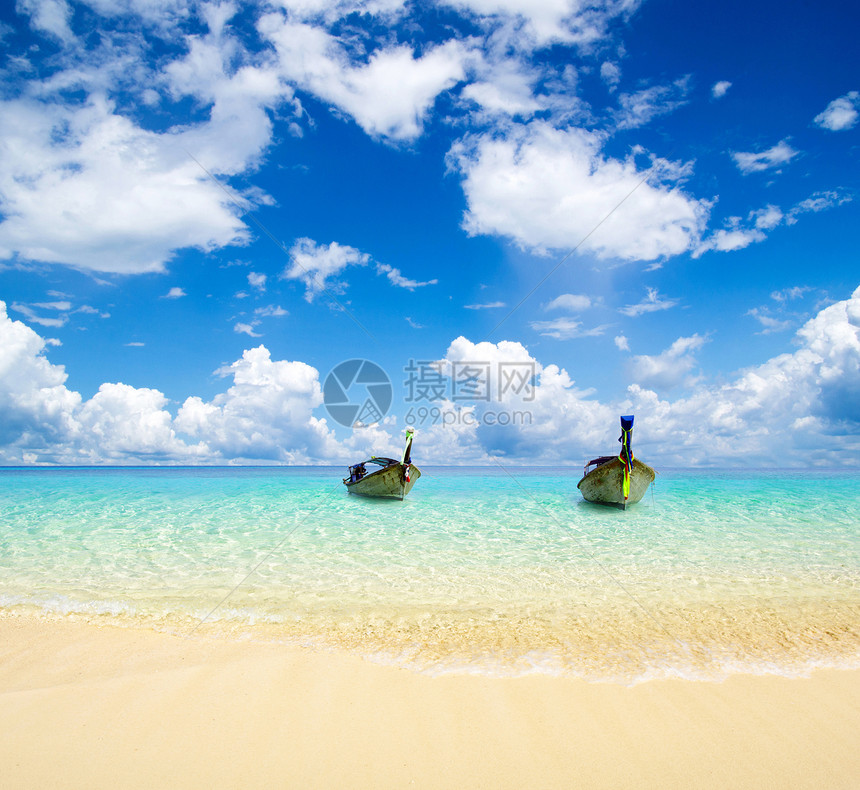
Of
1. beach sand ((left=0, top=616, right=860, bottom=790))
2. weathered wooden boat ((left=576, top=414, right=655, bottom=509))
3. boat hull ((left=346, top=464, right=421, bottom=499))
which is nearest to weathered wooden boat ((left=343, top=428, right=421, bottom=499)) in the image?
boat hull ((left=346, top=464, right=421, bottom=499))

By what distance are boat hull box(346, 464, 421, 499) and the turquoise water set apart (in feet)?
22.1

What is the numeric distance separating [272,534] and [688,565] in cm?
1331

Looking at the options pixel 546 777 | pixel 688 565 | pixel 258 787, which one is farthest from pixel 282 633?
pixel 688 565

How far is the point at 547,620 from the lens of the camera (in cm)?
777

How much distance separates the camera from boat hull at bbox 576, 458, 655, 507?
22281 millimetres

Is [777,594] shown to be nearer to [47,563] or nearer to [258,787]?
[258,787]

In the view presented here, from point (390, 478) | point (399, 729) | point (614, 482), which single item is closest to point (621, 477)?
point (614, 482)

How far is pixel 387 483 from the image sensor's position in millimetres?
26625

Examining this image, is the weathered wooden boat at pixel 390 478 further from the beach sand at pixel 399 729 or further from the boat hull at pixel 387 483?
the beach sand at pixel 399 729

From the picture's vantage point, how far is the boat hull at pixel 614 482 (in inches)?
877

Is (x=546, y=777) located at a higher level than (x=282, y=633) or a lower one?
higher

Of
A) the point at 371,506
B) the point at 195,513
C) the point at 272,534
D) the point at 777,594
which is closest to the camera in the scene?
the point at 777,594

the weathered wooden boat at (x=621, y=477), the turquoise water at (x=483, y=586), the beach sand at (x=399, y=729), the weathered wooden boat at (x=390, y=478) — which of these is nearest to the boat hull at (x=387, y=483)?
the weathered wooden boat at (x=390, y=478)

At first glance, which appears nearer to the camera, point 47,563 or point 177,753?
point 177,753
